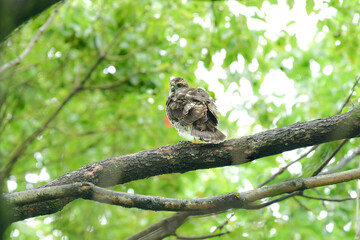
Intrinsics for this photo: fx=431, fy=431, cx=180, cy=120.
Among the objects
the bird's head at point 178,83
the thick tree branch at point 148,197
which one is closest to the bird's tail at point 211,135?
the thick tree branch at point 148,197

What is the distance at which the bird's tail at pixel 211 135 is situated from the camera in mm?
4094

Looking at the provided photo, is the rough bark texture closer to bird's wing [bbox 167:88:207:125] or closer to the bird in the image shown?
the bird

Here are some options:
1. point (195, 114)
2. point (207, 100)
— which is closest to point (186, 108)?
point (195, 114)

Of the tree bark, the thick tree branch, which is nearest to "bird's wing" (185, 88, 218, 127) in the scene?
the tree bark

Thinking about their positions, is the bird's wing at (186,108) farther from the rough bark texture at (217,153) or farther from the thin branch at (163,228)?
the thin branch at (163,228)

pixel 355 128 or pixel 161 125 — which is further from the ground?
pixel 355 128

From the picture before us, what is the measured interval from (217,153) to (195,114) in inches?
30.2

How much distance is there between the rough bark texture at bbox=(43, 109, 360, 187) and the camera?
150 inches

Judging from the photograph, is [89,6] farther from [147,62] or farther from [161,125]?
[161,125]

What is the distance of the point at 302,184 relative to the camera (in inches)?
137

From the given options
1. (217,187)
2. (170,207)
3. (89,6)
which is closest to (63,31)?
(89,6)

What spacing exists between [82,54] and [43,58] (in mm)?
1051

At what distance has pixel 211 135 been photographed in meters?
4.23

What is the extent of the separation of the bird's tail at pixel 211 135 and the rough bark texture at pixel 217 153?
0.23 ft
